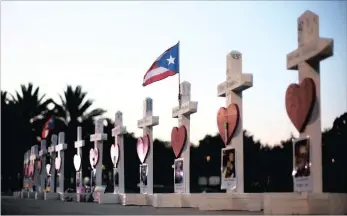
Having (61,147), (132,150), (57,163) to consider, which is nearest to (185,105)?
(61,147)

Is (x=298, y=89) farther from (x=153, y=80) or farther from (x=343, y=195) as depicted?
(x=153, y=80)

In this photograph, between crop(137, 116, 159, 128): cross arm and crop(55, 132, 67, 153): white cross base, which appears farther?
crop(55, 132, 67, 153): white cross base

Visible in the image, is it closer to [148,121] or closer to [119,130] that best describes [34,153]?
[119,130]

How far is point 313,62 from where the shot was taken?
12.7m

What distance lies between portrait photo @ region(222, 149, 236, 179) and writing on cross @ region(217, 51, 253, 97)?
1941 mm

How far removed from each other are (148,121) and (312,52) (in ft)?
38.4

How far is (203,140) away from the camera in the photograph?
6725 cm

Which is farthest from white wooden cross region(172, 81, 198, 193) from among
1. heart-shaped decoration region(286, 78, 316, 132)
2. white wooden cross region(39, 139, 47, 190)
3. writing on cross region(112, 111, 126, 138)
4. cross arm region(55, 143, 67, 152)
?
white wooden cross region(39, 139, 47, 190)

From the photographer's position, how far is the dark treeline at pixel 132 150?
29.7 meters

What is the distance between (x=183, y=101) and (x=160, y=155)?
122 ft

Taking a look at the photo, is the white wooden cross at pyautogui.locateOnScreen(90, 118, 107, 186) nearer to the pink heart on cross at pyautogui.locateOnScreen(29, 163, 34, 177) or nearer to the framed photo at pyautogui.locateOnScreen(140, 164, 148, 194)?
the framed photo at pyautogui.locateOnScreen(140, 164, 148, 194)

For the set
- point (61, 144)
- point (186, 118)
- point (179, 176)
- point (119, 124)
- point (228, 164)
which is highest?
point (119, 124)

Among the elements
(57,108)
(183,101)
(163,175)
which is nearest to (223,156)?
(183,101)

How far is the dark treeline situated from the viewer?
29.7 meters
